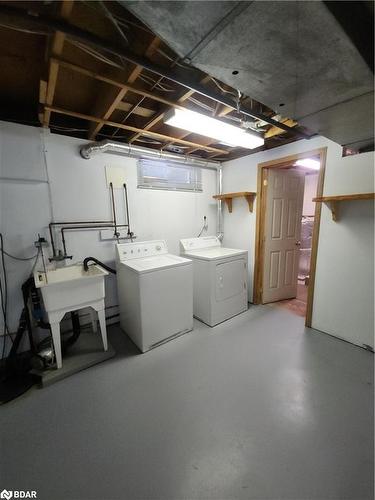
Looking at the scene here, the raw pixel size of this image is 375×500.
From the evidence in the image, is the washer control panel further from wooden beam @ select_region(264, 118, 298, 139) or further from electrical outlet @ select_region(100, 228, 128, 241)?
wooden beam @ select_region(264, 118, 298, 139)

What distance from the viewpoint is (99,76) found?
58.4 inches

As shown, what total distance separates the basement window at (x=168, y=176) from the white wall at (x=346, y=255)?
140 cm

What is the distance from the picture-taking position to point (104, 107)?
6.34 ft

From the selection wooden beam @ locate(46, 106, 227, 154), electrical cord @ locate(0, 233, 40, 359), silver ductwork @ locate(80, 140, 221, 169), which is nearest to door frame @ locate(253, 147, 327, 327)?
wooden beam @ locate(46, 106, 227, 154)

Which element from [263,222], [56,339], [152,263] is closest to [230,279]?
[263,222]

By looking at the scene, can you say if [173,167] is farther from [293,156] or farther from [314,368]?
[314,368]

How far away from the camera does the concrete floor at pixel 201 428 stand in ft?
3.89

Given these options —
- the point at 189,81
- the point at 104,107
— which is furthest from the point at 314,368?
the point at 104,107

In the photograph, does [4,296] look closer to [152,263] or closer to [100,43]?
[152,263]

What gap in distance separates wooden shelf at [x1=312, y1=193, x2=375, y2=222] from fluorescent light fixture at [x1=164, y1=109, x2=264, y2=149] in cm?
101

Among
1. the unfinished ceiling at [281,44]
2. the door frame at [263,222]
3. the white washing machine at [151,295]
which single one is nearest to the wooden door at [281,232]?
the door frame at [263,222]

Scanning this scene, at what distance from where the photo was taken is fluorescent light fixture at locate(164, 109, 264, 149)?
190cm

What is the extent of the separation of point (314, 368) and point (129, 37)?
120 inches

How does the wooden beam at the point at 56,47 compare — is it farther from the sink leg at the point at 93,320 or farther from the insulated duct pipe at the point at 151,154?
the sink leg at the point at 93,320
